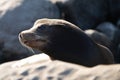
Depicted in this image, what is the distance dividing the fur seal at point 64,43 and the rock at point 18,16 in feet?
5.82

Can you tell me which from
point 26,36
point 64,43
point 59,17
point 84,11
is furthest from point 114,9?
point 26,36

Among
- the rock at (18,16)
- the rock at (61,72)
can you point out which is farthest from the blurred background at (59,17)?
the rock at (61,72)

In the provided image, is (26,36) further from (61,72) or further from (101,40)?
(101,40)

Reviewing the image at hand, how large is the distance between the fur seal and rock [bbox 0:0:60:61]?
5.82 feet

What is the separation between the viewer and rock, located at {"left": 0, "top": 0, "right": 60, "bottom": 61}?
8.41 meters

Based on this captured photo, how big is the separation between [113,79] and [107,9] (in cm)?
745

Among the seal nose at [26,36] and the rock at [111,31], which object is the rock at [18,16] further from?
the seal nose at [26,36]

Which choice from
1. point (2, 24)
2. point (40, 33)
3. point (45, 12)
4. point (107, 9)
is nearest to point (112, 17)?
point (107, 9)

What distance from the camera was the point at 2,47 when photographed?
8438mm

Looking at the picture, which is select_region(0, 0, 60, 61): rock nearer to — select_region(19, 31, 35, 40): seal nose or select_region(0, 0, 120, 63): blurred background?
select_region(0, 0, 120, 63): blurred background

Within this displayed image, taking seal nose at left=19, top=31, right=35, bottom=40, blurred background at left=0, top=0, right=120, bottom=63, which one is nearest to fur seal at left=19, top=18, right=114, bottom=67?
seal nose at left=19, top=31, right=35, bottom=40

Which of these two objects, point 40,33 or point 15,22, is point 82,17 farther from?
point 40,33

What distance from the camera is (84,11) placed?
10.4 metres

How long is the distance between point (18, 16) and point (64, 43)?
2945 millimetres
